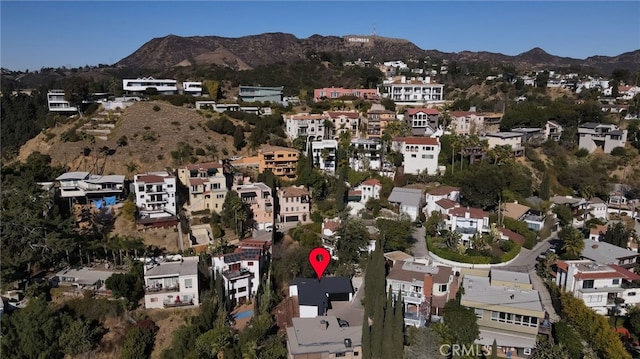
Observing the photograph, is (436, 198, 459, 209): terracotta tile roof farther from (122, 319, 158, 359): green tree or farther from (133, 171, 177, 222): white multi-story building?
(122, 319, 158, 359): green tree

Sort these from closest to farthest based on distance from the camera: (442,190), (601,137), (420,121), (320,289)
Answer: (320,289) → (442,190) → (420,121) → (601,137)

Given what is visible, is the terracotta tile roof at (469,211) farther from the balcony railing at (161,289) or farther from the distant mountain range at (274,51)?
the distant mountain range at (274,51)

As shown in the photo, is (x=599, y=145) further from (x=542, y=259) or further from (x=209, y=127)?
(x=209, y=127)

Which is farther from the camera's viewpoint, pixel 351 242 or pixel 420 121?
pixel 420 121

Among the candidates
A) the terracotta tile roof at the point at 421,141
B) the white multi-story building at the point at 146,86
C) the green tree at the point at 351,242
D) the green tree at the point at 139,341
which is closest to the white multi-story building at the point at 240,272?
the green tree at the point at 139,341

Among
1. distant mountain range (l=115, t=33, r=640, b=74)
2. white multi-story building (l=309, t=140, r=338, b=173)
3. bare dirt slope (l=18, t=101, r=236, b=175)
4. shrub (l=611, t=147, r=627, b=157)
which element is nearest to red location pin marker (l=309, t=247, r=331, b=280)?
white multi-story building (l=309, t=140, r=338, b=173)

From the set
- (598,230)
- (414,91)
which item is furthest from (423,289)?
(414,91)

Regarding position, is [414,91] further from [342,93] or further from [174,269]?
[174,269]
